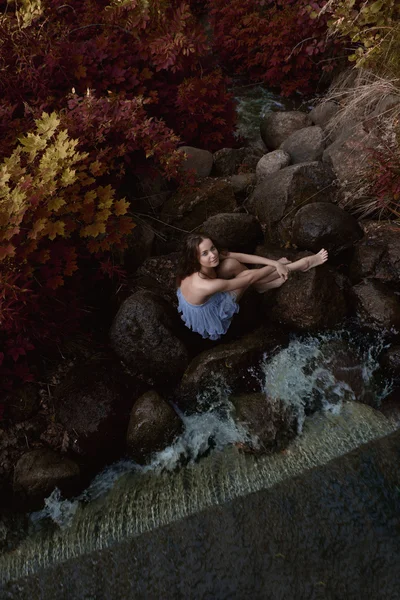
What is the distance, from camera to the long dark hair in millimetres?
3422

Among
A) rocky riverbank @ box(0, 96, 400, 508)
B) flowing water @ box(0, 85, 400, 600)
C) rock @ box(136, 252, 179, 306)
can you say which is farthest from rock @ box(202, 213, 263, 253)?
flowing water @ box(0, 85, 400, 600)

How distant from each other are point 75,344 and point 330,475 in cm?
243

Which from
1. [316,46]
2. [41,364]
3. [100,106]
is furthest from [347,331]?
[316,46]

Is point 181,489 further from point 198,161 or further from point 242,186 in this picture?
point 198,161

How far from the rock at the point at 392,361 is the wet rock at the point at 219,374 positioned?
3.49 ft

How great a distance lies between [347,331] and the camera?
154 inches

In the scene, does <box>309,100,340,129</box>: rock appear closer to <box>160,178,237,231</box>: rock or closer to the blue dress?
<box>160,178,237,231</box>: rock

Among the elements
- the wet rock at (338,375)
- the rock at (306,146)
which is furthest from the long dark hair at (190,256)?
the rock at (306,146)

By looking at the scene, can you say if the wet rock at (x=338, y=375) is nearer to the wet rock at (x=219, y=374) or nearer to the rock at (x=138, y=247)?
the wet rock at (x=219, y=374)

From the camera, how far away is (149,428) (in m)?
3.40

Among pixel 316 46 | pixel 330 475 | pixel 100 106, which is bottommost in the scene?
pixel 330 475

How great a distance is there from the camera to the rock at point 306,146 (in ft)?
16.9

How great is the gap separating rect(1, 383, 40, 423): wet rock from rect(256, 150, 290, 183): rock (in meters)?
3.51

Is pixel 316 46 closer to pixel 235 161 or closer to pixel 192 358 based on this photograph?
pixel 235 161
